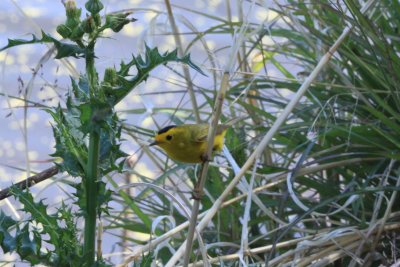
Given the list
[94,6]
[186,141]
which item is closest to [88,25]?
[94,6]

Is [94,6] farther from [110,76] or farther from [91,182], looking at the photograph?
[91,182]

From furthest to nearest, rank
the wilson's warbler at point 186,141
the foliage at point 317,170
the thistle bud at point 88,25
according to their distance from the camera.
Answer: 1. the wilson's warbler at point 186,141
2. the foliage at point 317,170
3. the thistle bud at point 88,25

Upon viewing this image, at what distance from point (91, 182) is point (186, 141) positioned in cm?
67

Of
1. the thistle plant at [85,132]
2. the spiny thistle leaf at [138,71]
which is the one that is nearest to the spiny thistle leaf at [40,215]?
the thistle plant at [85,132]

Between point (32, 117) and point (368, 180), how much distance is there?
1.56 metres

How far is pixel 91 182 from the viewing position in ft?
2.72

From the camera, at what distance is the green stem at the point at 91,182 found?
0.80 m

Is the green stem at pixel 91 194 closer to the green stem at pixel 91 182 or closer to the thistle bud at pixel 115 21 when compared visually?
Answer: the green stem at pixel 91 182

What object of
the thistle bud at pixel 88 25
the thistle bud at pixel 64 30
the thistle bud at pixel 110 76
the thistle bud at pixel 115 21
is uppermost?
the thistle bud at pixel 115 21

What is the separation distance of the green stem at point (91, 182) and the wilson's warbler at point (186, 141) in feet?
2.14

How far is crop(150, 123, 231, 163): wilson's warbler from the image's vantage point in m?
1.50

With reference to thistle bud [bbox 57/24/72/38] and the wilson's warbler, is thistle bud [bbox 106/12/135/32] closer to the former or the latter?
thistle bud [bbox 57/24/72/38]

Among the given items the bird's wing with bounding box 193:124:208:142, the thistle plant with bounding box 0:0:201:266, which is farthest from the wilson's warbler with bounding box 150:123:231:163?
the thistle plant with bounding box 0:0:201:266

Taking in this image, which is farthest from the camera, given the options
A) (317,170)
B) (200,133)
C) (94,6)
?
(200,133)
